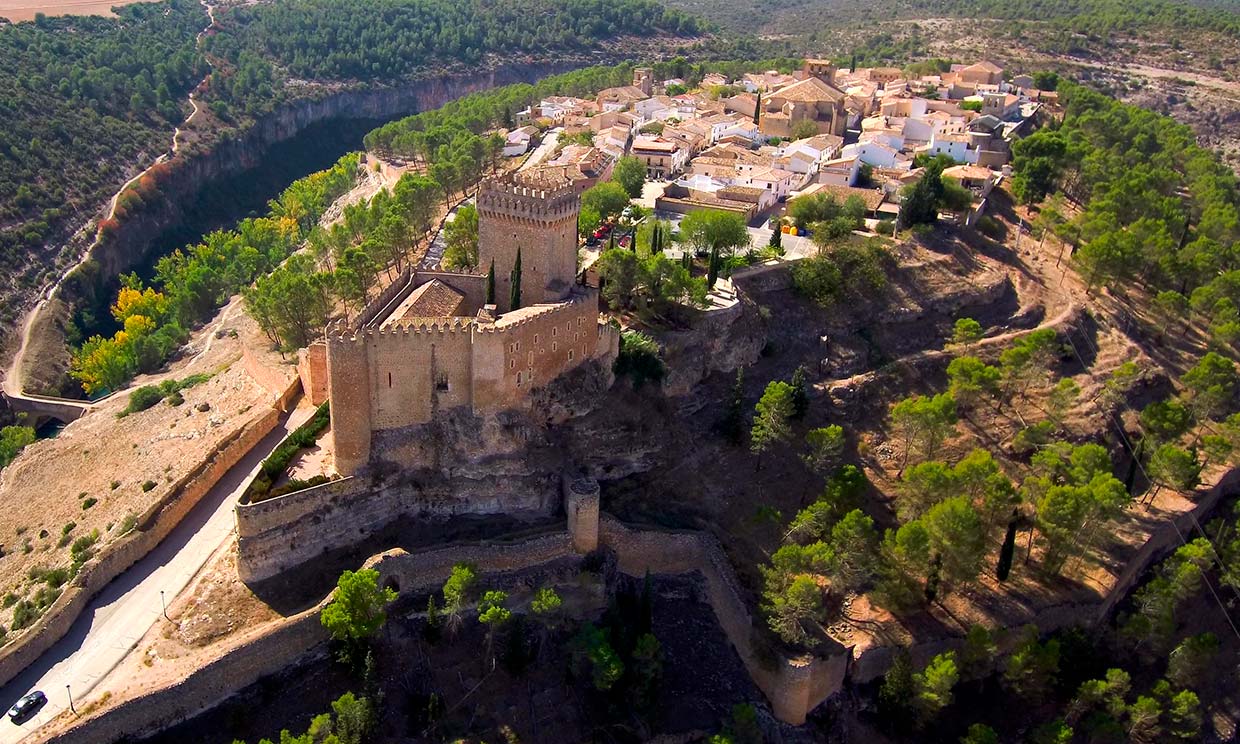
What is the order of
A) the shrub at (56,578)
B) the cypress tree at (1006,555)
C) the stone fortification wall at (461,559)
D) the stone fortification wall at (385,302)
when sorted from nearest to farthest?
the stone fortification wall at (461,559) < the shrub at (56,578) < the stone fortification wall at (385,302) < the cypress tree at (1006,555)

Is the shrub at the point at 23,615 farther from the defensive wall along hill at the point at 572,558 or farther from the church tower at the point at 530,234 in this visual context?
the church tower at the point at 530,234

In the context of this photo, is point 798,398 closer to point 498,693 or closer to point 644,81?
point 498,693

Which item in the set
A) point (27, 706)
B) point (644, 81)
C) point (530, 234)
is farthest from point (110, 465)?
point (644, 81)

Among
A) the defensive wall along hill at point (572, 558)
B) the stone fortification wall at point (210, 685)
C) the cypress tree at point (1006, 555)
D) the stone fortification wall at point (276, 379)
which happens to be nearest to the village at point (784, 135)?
the stone fortification wall at point (276, 379)

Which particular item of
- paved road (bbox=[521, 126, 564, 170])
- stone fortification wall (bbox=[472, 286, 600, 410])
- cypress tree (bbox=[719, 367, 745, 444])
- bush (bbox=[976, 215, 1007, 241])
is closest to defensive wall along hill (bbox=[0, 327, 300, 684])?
stone fortification wall (bbox=[472, 286, 600, 410])

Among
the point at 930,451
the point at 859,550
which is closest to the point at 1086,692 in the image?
the point at 859,550

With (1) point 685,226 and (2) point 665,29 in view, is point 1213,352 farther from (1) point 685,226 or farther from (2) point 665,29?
(2) point 665,29

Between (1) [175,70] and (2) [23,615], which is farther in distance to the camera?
(1) [175,70]
